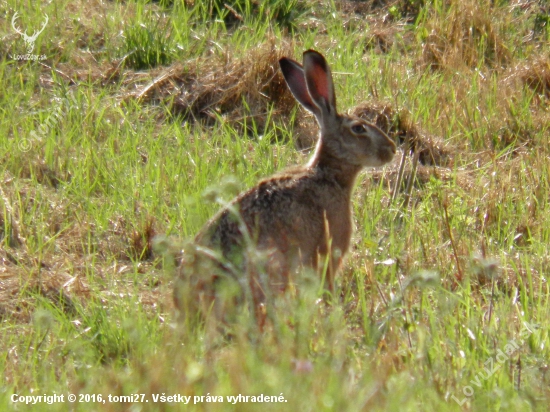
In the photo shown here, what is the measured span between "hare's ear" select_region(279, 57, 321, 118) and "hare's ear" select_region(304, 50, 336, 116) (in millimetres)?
72

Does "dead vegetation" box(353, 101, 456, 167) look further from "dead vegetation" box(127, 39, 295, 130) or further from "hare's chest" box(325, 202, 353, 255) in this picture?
"hare's chest" box(325, 202, 353, 255)

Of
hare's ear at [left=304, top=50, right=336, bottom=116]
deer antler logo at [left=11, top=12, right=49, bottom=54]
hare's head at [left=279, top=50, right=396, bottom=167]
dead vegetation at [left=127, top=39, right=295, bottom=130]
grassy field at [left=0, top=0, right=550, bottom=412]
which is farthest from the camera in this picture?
deer antler logo at [left=11, top=12, right=49, bottom=54]

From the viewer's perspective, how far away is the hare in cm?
393

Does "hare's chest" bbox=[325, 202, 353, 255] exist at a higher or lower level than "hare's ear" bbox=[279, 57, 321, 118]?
lower

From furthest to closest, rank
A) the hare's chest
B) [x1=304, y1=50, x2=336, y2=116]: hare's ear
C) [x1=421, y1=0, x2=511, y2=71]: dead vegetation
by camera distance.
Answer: [x1=421, y1=0, x2=511, y2=71]: dead vegetation → [x1=304, y1=50, x2=336, y2=116]: hare's ear → the hare's chest

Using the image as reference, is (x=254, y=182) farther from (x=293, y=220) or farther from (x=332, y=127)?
(x=293, y=220)

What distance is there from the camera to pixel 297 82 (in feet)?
19.0

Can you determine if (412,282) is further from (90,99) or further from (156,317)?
(90,99)

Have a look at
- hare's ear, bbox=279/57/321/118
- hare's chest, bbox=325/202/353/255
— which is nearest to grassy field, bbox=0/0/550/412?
hare's chest, bbox=325/202/353/255

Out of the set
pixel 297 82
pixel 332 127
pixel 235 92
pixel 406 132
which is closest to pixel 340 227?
pixel 332 127

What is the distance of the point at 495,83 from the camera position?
7559 mm

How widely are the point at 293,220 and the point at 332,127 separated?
1.18 m

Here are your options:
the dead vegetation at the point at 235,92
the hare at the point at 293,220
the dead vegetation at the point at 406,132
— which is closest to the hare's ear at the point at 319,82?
the hare at the point at 293,220

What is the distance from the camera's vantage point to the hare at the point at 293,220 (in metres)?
3.93
